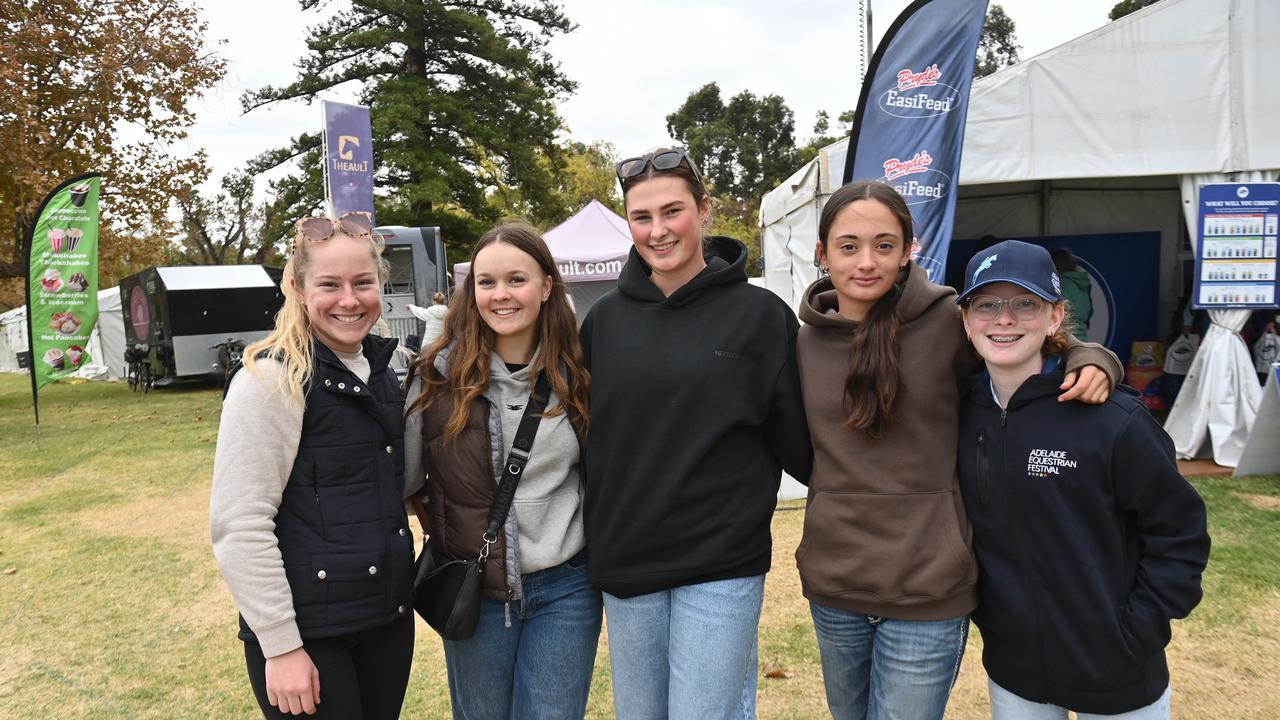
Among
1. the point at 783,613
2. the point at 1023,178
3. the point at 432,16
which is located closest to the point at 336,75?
the point at 432,16

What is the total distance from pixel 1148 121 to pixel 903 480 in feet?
22.3

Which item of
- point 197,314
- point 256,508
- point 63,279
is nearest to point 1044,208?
point 256,508

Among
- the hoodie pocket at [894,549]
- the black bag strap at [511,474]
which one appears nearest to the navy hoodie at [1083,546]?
the hoodie pocket at [894,549]

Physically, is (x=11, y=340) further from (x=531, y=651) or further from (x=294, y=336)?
(x=531, y=651)

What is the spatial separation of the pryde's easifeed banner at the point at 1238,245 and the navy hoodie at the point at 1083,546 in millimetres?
6564

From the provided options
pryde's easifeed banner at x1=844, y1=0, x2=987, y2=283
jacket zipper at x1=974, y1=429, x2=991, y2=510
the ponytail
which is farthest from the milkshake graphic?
jacket zipper at x1=974, y1=429, x2=991, y2=510

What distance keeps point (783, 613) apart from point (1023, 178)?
498 centimetres

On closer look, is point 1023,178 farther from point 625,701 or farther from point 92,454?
point 92,454

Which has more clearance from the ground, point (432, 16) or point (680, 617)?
point (432, 16)

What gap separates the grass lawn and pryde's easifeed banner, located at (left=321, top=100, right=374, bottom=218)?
4510mm

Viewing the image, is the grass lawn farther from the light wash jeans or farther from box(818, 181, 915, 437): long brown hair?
box(818, 181, 915, 437): long brown hair

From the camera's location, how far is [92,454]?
1049 centimetres

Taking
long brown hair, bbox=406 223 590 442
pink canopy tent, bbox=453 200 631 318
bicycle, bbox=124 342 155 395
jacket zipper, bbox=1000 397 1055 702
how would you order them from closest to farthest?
jacket zipper, bbox=1000 397 1055 702 < long brown hair, bbox=406 223 590 442 < pink canopy tent, bbox=453 200 631 318 < bicycle, bbox=124 342 155 395

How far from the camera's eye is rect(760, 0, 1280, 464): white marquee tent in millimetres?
6809
